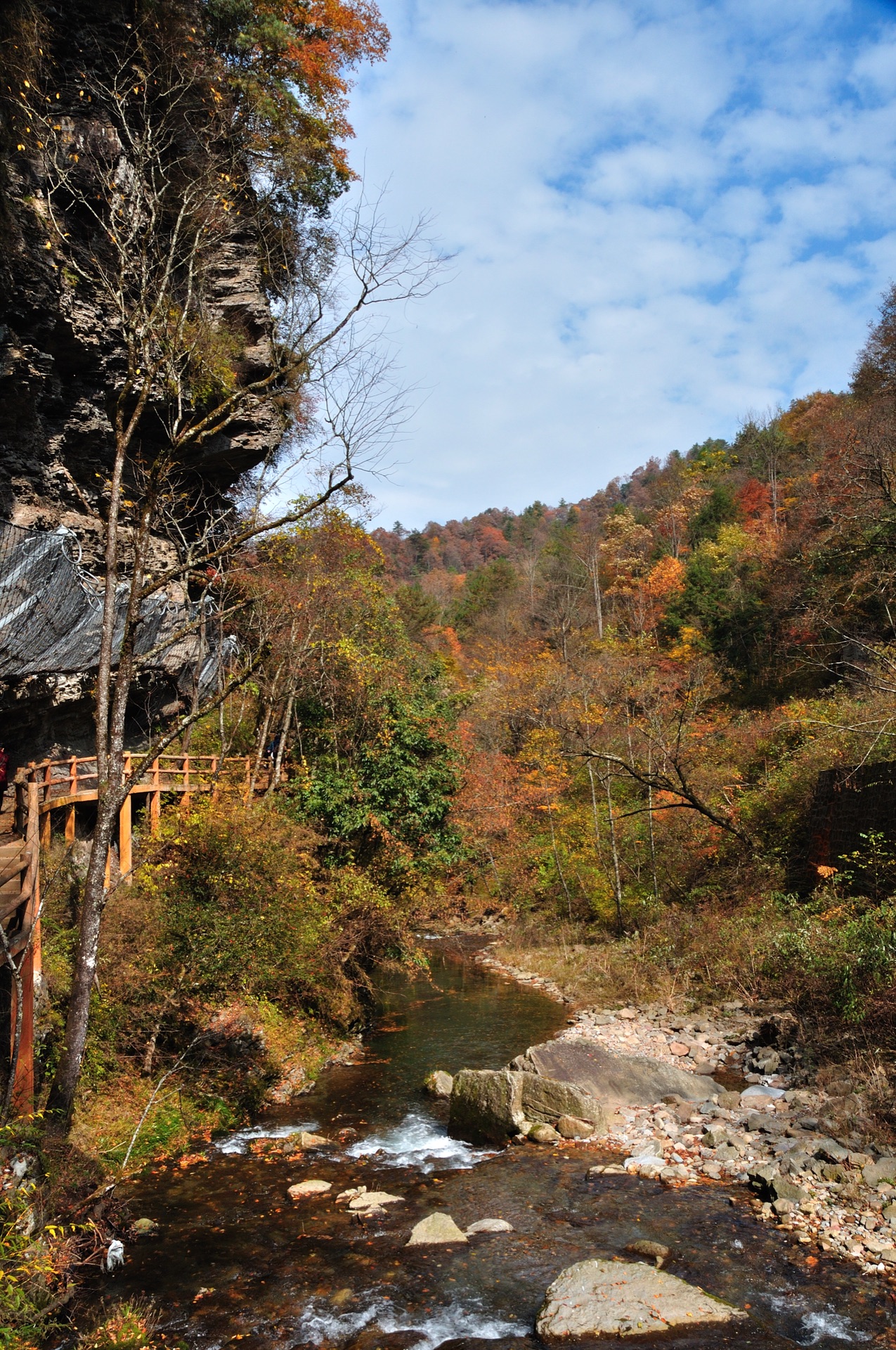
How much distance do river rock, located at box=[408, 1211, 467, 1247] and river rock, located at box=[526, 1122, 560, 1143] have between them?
8.41 ft

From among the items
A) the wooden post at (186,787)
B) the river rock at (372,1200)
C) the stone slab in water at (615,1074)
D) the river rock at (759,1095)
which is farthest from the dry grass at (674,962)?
the wooden post at (186,787)

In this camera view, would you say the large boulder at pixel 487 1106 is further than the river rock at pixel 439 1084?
No

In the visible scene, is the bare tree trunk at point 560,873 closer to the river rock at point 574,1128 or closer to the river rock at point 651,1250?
the river rock at point 574,1128

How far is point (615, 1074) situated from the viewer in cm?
1092

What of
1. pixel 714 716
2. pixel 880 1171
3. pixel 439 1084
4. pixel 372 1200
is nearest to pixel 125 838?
pixel 439 1084

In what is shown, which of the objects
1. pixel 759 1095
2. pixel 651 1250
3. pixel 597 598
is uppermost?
pixel 597 598

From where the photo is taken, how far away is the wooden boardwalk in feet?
26.9

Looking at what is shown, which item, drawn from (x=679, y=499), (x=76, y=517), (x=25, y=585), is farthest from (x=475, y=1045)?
(x=679, y=499)

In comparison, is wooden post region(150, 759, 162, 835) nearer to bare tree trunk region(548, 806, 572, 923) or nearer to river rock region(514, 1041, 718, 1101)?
river rock region(514, 1041, 718, 1101)

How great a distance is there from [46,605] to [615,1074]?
510 inches

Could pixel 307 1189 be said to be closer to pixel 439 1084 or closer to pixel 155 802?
pixel 439 1084

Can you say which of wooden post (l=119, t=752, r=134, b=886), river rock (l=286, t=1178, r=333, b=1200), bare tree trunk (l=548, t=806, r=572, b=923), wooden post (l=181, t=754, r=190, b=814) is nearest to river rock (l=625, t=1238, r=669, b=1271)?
river rock (l=286, t=1178, r=333, b=1200)

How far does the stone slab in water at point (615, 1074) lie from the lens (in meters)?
10.6

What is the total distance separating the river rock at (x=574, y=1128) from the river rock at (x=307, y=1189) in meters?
3.10
